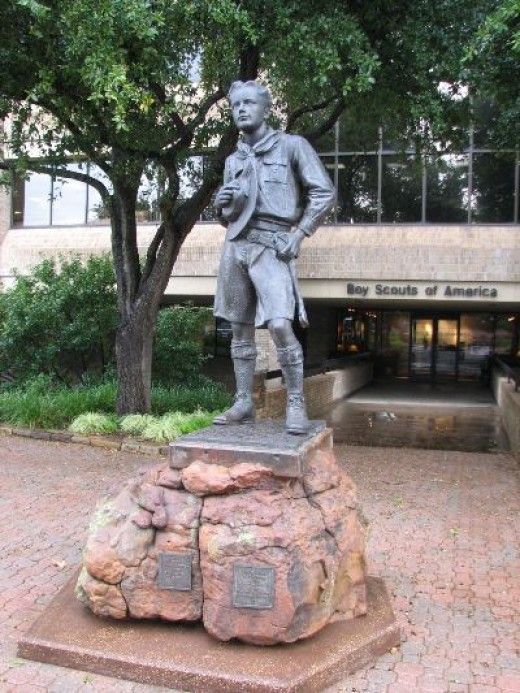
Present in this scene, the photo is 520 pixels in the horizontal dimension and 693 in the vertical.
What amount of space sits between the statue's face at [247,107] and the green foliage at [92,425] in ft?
21.4

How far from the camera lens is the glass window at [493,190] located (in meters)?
17.3

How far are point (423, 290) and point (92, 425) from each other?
996 centimetres

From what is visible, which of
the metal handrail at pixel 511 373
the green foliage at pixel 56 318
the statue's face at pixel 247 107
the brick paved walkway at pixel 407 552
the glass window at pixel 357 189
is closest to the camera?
the brick paved walkway at pixel 407 552

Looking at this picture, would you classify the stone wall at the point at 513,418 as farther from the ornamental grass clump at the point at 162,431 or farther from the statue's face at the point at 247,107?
the statue's face at the point at 247,107

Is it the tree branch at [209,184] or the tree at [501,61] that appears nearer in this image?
the tree at [501,61]

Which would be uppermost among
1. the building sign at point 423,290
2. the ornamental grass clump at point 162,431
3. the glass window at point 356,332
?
the building sign at point 423,290

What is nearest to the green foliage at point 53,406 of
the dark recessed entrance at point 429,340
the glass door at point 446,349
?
the dark recessed entrance at point 429,340

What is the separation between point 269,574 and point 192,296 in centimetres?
1650

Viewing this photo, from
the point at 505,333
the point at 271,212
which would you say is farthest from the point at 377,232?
the point at 271,212

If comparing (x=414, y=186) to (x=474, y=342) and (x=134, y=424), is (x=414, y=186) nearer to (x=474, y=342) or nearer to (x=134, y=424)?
(x=474, y=342)

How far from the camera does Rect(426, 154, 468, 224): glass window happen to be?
17625mm

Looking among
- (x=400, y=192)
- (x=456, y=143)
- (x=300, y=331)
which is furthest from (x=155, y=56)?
(x=300, y=331)

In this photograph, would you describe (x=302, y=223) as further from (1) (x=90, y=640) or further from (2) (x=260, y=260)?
(1) (x=90, y=640)

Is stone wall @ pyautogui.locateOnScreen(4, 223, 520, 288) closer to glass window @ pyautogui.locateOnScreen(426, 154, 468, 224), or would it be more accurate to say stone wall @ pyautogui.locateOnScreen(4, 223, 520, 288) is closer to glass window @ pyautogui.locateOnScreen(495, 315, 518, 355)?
glass window @ pyautogui.locateOnScreen(426, 154, 468, 224)
